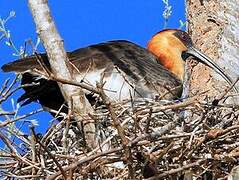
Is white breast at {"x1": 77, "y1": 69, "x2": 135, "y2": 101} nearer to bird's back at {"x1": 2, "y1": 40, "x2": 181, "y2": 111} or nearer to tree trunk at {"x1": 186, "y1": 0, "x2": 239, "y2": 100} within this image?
bird's back at {"x1": 2, "y1": 40, "x2": 181, "y2": 111}

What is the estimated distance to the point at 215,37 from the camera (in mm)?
6535

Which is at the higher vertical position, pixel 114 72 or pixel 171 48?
pixel 171 48

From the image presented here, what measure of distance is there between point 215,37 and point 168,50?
78.1 inches

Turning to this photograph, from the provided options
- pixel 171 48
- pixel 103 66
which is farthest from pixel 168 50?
pixel 103 66

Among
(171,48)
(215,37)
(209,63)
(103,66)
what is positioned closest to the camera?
(209,63)

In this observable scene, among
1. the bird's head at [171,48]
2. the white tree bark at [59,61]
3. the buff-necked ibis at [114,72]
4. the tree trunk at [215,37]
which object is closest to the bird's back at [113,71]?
the buff-necked ibis at [114,72]

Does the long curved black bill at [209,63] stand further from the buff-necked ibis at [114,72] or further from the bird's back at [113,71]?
the bird's back at [113,71]

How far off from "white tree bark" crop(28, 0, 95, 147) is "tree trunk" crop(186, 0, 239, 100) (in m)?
1.10

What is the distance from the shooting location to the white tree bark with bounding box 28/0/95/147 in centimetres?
543

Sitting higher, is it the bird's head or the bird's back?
the bird's head

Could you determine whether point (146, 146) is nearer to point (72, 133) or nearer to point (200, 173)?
point (200, 173)

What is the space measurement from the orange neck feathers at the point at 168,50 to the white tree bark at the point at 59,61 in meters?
2.33

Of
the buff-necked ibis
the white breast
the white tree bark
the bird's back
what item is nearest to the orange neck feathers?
the buff-necked ibis

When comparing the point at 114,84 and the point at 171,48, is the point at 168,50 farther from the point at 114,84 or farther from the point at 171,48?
the point at 114,84
